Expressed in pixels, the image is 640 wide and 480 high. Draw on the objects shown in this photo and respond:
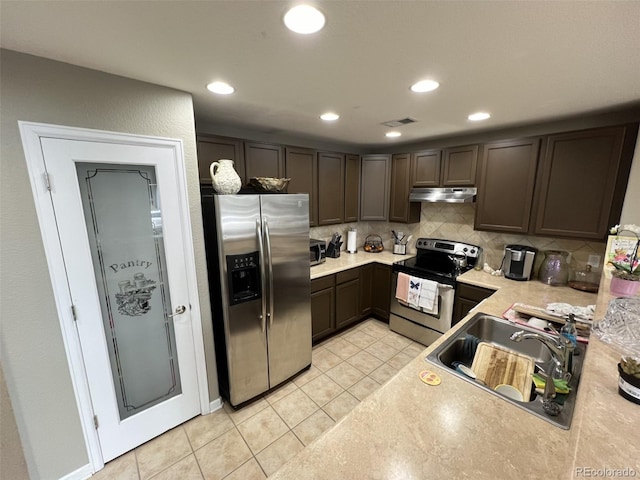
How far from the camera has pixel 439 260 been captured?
3.19m

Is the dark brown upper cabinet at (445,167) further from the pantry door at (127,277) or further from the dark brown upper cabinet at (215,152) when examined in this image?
the pantry door at (127,277)

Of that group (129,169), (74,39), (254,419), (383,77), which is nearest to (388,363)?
(254,419)

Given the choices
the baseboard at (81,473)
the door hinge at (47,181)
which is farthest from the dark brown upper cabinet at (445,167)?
the baseboard at (81,473)

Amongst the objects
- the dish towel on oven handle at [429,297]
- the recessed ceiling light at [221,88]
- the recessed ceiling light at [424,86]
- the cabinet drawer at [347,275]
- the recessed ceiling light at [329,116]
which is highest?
the recessed ceiling light at [329,116]

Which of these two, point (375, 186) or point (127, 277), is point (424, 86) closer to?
point (375, 186)

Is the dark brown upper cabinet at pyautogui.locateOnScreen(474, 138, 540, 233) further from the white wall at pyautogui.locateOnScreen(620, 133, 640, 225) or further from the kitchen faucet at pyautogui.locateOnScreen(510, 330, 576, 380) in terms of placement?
the kitchen faucet at pyautogui.locateOnScreen(510, 330, 576, 380)

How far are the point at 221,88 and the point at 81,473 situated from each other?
2547 millimetres

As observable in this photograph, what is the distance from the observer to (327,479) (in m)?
0.78

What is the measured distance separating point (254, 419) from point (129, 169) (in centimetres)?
203

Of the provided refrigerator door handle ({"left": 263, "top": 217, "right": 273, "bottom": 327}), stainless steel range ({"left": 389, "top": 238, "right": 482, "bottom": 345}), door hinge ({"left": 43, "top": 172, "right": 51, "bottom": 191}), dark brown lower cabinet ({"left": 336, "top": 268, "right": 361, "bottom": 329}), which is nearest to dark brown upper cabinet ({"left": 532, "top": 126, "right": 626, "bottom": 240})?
stainless steel range ({"left": 389, "top": 238, "right": 482, "bottom": 345})

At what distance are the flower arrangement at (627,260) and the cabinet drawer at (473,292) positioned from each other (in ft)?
2.76

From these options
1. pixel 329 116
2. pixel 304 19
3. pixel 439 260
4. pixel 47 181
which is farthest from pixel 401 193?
pixel 47 181

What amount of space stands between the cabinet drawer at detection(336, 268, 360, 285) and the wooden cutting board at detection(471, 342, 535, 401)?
1.62 meters

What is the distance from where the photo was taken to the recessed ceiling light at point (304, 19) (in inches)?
35.9
